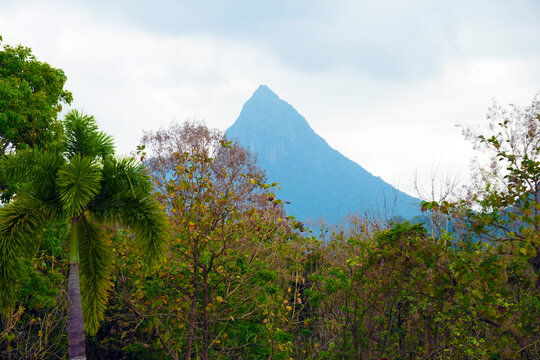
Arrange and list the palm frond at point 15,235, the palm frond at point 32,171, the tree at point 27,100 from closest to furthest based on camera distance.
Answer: the palm frond at point 15,235, the palm frond at point 32,171, the tree at point 27,100

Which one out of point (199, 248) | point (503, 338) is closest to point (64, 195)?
point (199, 248)

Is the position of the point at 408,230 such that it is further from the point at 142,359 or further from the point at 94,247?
the point at 142,359

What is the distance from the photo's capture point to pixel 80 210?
932cm

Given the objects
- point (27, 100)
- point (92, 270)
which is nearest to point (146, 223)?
point (92, 270)

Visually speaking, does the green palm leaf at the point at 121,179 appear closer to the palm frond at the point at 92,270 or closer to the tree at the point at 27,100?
the palm frond at the point at 92,270

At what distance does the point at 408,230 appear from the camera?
9.27m

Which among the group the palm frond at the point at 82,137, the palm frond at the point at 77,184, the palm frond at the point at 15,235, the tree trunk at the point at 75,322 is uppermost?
the palm frond at the point at 82,137

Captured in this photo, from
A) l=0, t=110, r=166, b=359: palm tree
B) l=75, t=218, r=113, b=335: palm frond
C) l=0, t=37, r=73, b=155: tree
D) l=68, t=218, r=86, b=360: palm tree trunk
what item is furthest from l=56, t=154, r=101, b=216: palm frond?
l=0, t=37, r=73, b=155: tree

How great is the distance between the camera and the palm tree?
364 inches

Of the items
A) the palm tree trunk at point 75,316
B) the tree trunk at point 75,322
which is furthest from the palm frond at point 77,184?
the tree trunk at point 75,322

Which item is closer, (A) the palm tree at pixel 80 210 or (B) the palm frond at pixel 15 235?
(B) the palm frond at pixel 15 235

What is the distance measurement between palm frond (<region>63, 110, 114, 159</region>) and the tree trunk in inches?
113

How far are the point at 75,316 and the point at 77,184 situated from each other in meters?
2.97

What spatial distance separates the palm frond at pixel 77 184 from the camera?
29.6 feet
